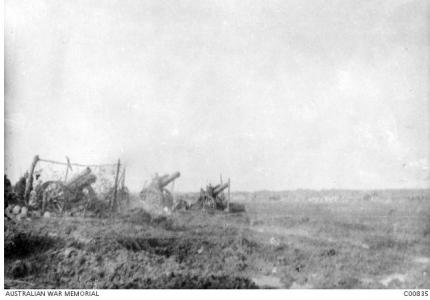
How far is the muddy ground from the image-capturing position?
280 inches

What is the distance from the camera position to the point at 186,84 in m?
9.64

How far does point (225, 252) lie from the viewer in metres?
7.86

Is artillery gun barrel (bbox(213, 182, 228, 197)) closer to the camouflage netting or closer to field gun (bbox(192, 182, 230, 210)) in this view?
field gun (bbox(192, 182, 230, 210))

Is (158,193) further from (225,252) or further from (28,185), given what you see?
(225,252)

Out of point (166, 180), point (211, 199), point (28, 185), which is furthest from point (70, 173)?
point (211, 199)

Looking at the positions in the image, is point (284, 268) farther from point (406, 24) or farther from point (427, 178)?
point (406, 24)

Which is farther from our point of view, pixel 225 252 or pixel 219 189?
pixel 219 189

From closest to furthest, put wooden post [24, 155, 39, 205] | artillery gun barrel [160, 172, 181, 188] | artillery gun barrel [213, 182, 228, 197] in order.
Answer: wooden post [24, 155, 39, 205] < artillery gun barrel [160, 172, 181, 188] < artillery gun barrel [213, 182, 228, 197]

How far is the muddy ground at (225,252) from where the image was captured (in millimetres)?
7113

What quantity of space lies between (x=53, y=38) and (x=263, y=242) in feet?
25.4

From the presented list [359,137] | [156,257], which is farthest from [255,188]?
[156,257]

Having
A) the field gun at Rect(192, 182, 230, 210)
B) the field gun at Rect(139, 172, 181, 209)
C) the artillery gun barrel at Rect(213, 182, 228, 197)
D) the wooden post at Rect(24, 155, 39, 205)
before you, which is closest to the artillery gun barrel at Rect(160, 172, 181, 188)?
the field gun at Rect(139, 172, 181, 209)

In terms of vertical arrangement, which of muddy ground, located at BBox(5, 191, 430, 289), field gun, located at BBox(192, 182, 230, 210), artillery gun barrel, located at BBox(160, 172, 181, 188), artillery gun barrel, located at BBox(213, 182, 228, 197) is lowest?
muddy ground, located at BBox(5, 191, 430, 289)

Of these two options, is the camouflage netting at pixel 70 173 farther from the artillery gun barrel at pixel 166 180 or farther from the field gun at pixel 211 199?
the field gun at pixel 211 199
